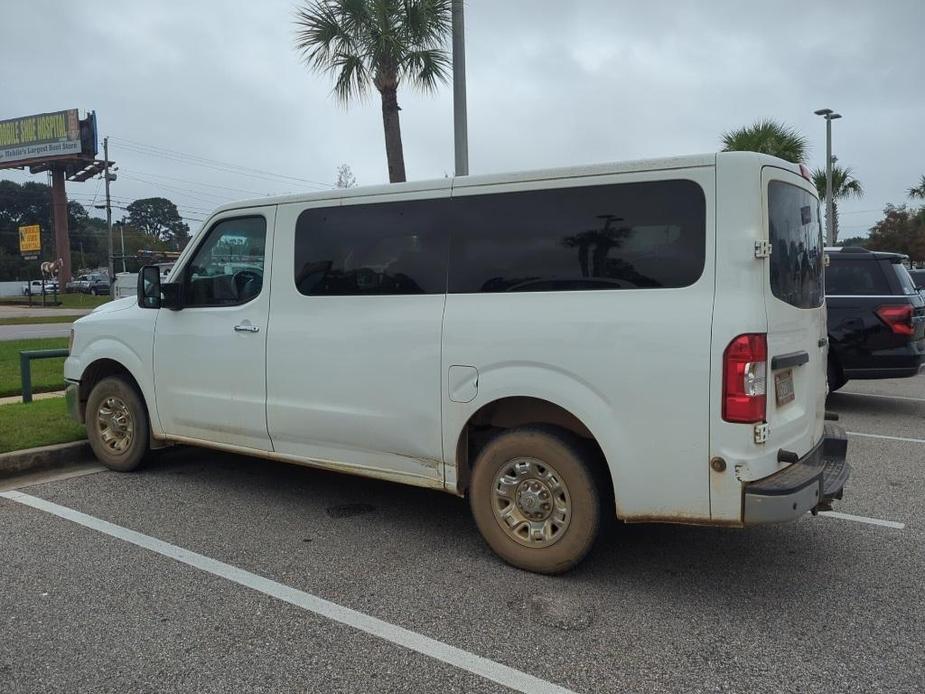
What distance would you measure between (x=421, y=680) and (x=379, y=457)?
170cm

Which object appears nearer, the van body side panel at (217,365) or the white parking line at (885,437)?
the van body side panel at (217,365)

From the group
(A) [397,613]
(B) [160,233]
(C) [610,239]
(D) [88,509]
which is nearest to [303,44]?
(D) [88,509]

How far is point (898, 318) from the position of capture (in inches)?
328

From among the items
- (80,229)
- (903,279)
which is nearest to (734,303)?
(903,279)

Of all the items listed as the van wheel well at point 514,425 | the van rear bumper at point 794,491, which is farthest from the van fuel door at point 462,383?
the van rear bumper at point 794,491

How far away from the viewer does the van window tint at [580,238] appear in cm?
349

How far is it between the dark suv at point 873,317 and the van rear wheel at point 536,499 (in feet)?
20.0

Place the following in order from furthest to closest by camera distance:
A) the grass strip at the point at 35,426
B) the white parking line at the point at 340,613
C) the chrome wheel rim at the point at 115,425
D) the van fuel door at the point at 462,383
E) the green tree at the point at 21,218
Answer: the green tree at the point at 21,218, the grass strip at the point at 35,426, the chrome wheel rim at the point at 115,425, the van fuel door at the point at 462,383, the white parking line at the point at 340,613

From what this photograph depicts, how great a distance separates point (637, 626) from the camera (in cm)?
336

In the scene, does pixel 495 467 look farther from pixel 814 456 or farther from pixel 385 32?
pixel 385 32

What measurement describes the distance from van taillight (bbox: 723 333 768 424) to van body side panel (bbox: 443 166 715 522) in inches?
3.7

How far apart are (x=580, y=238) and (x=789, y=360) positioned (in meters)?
1.18

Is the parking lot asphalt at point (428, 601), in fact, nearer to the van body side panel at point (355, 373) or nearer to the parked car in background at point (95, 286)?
the van body side panel at point (355, 373)


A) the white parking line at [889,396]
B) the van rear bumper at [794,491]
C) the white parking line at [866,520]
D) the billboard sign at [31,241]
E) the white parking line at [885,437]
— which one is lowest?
the white parking line at [866,520]
